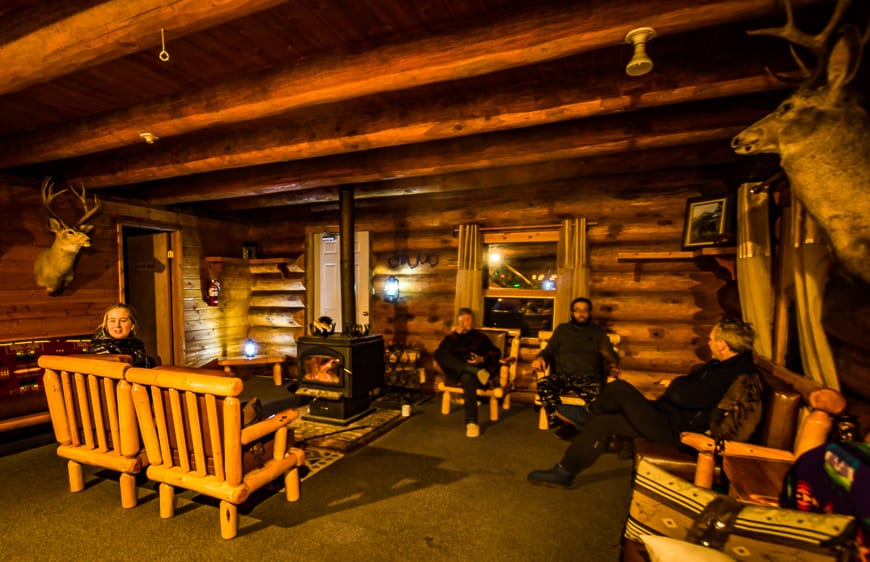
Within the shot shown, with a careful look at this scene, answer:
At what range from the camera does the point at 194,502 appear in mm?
2836

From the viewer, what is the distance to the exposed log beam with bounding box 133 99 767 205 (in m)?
3.15

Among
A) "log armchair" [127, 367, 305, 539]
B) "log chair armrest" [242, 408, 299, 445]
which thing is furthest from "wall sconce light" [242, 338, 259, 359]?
"log chair armrest" [242, 408, 299, 445]

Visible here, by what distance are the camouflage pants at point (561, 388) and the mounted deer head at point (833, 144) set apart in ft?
7.69

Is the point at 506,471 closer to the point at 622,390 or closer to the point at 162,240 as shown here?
the point at 622,390

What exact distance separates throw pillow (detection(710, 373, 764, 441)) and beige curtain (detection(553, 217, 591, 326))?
245 centimetres

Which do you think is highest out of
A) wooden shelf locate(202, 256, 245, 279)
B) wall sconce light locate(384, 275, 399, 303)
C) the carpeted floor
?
wooden shelf locate(202, 256, 245, 279)

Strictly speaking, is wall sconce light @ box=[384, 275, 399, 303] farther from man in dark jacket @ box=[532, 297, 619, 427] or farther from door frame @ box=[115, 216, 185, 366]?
door frame @ box=[115, 216, 185, 366]

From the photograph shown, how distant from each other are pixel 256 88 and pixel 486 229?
3469 mm

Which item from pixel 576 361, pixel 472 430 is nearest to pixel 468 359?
pixel 472 430

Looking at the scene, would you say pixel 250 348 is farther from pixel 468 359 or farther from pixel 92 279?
pixel 468 359

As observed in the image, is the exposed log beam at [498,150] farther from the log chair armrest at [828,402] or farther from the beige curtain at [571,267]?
the log chair armrest at [828,402]

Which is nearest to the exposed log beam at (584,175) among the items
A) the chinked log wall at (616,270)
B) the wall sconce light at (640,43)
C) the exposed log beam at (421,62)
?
the chinked log wall at (616,270)

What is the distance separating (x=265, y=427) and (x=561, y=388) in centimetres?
295

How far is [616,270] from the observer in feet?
16.3
